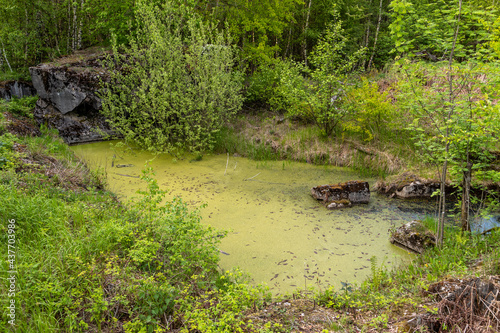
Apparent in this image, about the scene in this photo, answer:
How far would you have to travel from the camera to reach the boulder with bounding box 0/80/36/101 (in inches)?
375

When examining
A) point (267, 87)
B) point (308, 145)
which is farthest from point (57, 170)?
point (267, 87)

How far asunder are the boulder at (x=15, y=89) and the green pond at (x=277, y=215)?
357cm

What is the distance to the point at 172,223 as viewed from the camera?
3291mm

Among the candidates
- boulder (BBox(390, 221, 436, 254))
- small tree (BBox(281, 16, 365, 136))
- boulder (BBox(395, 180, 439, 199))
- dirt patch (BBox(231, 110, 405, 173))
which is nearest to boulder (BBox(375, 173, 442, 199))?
boulder (BBox(395, 180, 439, 199))

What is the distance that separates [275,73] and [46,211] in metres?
7.46

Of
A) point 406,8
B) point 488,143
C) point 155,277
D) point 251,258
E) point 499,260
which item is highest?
point 406,8

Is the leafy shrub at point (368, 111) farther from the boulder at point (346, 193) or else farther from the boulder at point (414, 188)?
the boulder at point (346, 193)

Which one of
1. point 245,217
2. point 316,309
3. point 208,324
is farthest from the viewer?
point 245,217

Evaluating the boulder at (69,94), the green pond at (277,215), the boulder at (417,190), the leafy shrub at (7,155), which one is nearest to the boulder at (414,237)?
the green pond at (277,215)

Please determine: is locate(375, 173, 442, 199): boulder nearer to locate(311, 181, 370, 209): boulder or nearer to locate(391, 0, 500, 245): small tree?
locate(311, 181, 370, 209): boulder

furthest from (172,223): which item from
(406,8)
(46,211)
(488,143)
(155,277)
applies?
Answer: (488,143)

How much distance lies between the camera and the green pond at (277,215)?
3883mm

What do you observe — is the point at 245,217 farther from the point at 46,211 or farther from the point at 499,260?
the point at 499,260

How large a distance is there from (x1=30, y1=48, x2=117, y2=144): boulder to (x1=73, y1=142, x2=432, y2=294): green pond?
3.47 ft
